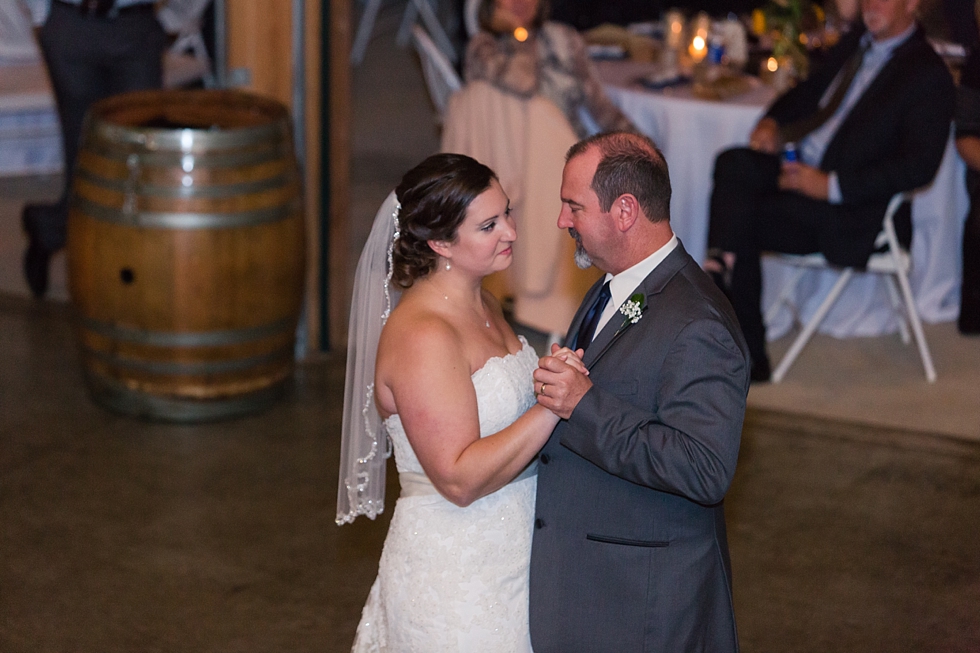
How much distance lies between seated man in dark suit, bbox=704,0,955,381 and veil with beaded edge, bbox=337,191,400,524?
2.29m

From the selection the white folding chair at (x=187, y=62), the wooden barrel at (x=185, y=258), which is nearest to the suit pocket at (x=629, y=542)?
the wooden barrel at (x=185, y=258)

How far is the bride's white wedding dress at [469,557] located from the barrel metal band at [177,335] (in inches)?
79.7

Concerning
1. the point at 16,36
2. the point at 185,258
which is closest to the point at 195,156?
the point at 185,258

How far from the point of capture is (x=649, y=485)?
2031 mm

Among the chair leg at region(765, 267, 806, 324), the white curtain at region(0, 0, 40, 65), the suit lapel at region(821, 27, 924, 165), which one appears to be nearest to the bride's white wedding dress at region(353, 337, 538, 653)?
the suit lapel at region(821, 27, 924, 165)

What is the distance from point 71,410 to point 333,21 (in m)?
1.77

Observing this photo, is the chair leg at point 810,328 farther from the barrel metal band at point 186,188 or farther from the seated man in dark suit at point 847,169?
the barrel metal band at point 186,188

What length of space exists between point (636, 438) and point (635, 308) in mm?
236

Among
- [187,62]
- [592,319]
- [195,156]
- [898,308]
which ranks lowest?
[898,308]

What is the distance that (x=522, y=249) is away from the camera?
4.94m

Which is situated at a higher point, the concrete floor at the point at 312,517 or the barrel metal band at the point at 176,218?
the barrel metal band at the point at 176,218

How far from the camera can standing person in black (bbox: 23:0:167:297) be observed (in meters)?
5.10

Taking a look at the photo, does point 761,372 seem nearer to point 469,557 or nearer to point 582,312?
point 582,312

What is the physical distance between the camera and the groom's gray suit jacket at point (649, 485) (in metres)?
2.00
